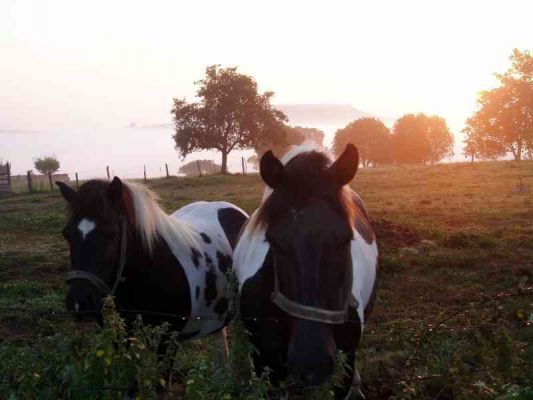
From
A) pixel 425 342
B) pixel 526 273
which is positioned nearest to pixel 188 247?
pixel 425 342

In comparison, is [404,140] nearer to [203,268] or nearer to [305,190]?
[203,268]

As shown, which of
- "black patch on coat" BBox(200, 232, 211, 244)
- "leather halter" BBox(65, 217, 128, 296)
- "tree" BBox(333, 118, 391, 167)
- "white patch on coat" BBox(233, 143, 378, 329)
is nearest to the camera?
"white patch on coat" BBox(233, 143, 378, 329)

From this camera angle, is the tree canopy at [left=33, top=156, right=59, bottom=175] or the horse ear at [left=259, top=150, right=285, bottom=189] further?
the tree canopy at [left=33, top=156, right=59, bottom=175]

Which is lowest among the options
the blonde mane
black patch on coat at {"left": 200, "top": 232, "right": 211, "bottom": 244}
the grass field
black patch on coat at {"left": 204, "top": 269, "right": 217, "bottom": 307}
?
the grass field

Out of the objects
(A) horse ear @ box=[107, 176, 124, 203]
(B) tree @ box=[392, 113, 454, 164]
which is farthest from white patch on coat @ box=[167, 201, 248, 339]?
(B) tree @ box=[392, 113, 454, 164]

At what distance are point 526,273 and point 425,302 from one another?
2106mm

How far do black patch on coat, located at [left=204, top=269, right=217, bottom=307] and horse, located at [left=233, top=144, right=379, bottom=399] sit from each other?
1475 millimetres

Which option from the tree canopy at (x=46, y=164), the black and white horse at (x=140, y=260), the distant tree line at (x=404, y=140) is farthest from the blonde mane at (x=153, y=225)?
the distant tree line at (x=404, y=140)

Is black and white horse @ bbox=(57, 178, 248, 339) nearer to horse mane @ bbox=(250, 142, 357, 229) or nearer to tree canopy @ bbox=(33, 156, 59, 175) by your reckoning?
horse mane @ bbox=(250, 142, 357, 229)

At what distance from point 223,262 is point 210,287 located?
35cm

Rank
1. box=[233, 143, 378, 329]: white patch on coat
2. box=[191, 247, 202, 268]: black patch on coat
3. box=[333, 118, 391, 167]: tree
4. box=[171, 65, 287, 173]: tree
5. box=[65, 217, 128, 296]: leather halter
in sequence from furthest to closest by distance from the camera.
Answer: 1. box=[333, 118, 391, 167]: tree
2. box=[171, 65, 287, 173]: tree
3. box=[191, 247, 202, 268]: black patch on coat
4. box=[65, 217, 128, 296]: leather halter
5. box=[233, 143, 378, 329]: white patch on coat

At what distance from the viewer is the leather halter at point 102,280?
359 cm

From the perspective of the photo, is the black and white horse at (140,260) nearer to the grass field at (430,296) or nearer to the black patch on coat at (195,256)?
the black patch on coat at (195,256)

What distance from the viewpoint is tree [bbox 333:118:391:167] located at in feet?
212
